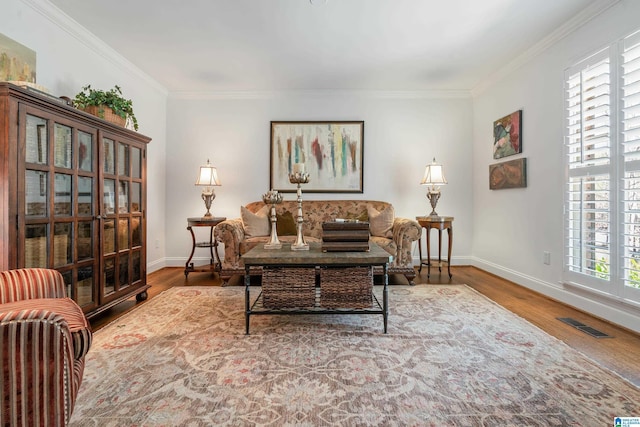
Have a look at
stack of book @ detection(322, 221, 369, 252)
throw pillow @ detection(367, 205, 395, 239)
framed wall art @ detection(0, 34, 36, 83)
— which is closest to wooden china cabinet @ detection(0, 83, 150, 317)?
framed wall art @ detection(0, 34, 36, 83)

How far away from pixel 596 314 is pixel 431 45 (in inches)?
111

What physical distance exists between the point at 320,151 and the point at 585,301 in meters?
3.29

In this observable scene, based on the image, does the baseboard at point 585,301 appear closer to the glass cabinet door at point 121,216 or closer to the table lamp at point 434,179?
the table lamp at point 434,179

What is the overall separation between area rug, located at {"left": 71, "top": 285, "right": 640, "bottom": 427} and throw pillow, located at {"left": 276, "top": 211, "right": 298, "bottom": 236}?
1.50 meters

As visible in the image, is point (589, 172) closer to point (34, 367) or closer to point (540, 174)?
point (540, 174)

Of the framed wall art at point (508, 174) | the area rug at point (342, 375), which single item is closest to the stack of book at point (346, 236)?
the area rug at point (342, 375)

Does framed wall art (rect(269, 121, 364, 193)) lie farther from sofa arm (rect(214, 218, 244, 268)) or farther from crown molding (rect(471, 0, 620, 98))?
crown molding (rect(471, 0, 620, 98))

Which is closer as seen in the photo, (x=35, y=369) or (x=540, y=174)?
(x=35, y=369)

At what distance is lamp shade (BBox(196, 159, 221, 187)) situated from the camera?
12.8 feet

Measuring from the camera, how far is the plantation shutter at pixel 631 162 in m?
2.10

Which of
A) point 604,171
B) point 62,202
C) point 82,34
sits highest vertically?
point 82,34

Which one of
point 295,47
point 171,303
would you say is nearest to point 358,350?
point 171,303

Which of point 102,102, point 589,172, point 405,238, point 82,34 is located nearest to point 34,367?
Result: point 102,102

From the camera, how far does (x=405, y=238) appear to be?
130 inches
